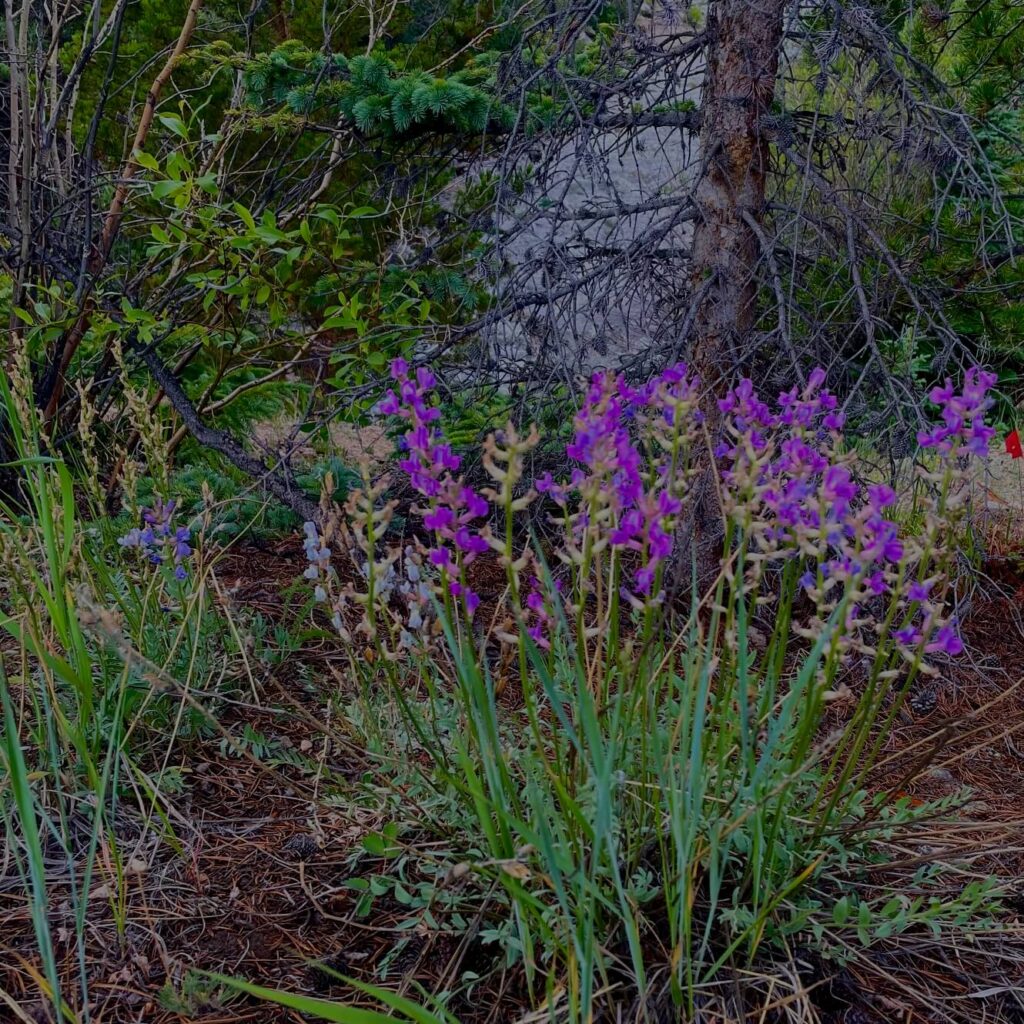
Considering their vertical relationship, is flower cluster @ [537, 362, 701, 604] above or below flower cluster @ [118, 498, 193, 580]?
above

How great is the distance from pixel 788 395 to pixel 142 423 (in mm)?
1554

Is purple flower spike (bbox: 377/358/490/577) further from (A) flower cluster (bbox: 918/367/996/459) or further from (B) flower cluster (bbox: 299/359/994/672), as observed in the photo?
(A) flower cluster (bbox: 918/367/996/459)

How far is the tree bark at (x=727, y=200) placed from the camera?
260 cm

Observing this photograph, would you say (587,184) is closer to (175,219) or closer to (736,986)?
(175,219)

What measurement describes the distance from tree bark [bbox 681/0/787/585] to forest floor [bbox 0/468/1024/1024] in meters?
0.99

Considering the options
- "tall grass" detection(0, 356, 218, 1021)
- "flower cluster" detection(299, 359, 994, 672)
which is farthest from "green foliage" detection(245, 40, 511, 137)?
"flower cluster" detection(299, 359, 994, 672)

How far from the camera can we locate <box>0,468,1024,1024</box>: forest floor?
4.74 ft

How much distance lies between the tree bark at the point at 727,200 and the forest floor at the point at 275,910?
3.26 ft

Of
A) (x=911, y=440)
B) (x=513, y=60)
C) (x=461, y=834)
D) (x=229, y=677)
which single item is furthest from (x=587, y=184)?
(x=461, y=834)

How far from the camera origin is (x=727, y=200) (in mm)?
2727

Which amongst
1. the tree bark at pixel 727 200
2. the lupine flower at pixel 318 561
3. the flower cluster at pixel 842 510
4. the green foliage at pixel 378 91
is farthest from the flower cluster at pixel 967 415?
the green foliage at pixel 378 91

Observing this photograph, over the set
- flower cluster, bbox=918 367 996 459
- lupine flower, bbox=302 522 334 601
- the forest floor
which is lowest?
the forest floor

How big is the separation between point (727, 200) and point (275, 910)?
224cm

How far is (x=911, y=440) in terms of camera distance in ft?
8.05
